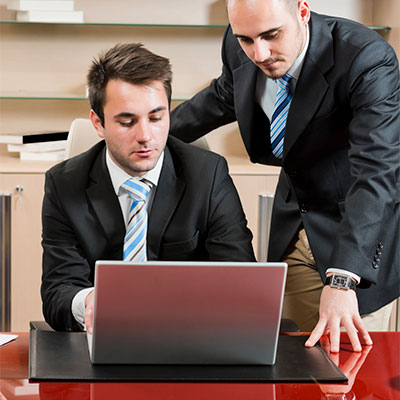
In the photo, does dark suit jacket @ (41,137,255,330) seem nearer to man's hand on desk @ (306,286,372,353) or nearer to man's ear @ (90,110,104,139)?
man's ear @ (90,110,104,139)

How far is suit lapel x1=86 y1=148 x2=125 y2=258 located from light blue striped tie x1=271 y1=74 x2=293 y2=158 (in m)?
0.51

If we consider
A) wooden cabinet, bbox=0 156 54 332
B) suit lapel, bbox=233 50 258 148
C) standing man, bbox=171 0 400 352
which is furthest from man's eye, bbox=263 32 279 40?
wooden cabinet, bbox=0 156 54 332

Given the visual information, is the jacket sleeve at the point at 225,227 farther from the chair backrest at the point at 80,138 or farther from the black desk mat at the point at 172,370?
the black desk mat at the point at 172,370

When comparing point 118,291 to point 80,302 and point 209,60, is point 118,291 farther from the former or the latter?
point 209,60

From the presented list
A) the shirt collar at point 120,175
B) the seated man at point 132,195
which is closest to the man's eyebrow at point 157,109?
the seated man at point 132,195

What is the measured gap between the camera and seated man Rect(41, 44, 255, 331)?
5.87ft

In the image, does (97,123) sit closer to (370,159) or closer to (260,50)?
(260,50)

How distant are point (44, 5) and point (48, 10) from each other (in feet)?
0.10

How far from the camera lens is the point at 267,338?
4.02 ft

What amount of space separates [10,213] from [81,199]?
154 centimetres

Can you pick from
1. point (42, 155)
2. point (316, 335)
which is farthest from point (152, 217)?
point (42, 155)

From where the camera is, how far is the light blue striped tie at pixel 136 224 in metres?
1.82

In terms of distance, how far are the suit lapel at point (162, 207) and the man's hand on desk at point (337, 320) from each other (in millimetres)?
530

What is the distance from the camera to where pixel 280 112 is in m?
1.99
